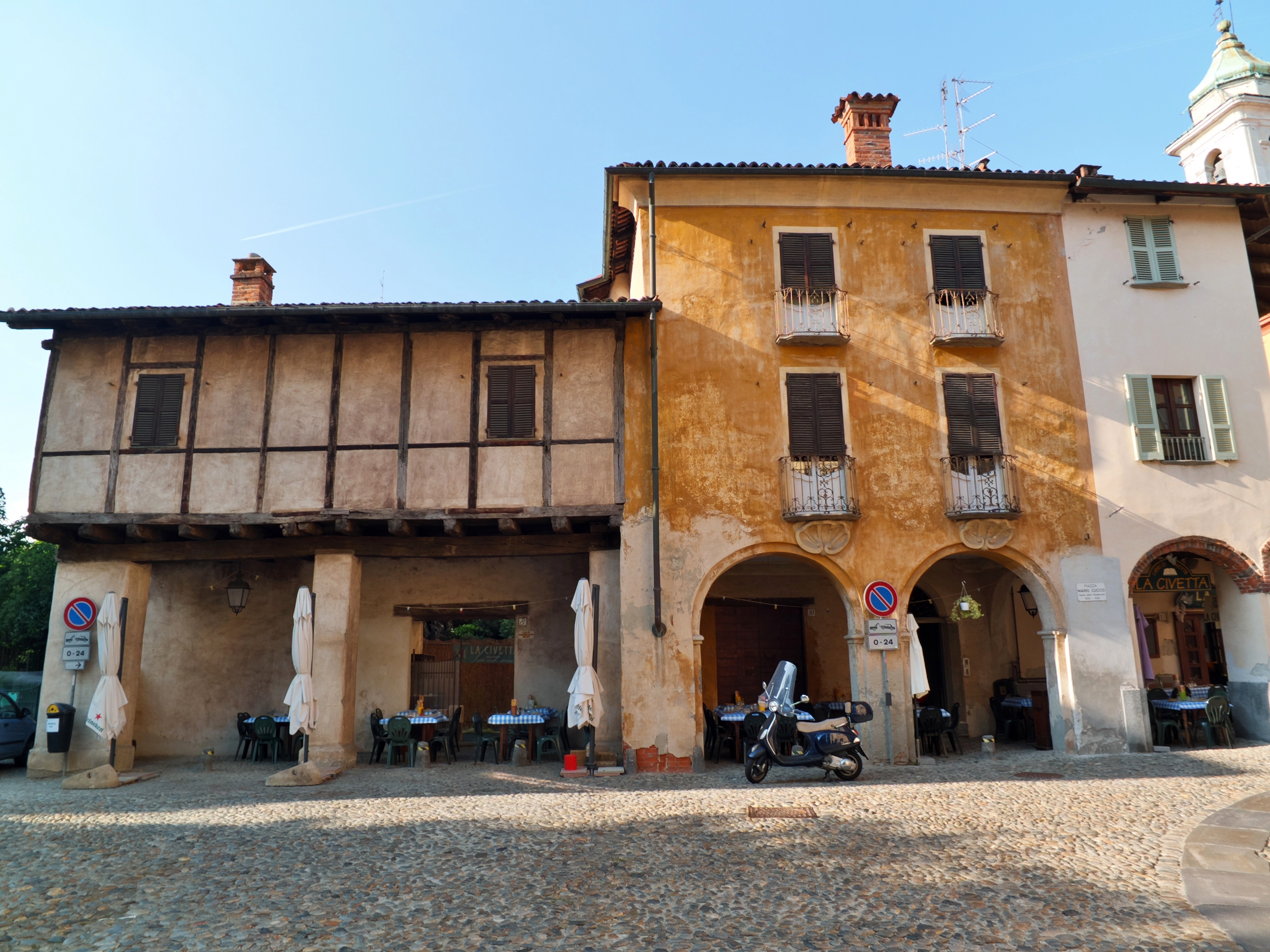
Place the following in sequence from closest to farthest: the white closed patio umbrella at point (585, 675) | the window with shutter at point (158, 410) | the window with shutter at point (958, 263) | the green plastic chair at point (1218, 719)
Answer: the white closed patio umbrella at point (585, 675) → the green plastic chair at point (1218, 719) → the window with shutter at point (158, 410) → the window with shutter at point (958, 263)

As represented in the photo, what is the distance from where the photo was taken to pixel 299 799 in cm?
1076

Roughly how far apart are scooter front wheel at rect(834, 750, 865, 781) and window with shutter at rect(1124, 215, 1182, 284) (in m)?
9.85

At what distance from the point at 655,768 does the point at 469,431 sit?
19.9 ft

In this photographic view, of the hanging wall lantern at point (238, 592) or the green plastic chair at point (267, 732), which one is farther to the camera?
the hanging wall lantern at point (238, 592)

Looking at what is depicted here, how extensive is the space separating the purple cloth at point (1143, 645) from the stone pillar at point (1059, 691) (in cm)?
134

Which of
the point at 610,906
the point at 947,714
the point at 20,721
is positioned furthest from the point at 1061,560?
the point at 20,721

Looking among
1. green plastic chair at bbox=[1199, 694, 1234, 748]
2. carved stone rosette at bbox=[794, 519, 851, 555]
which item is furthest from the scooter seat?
green plastic chair at bbox=[1199, 694, 1234, 748]

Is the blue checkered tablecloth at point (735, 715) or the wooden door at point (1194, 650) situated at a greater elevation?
the wooden door at point (1194, 650)

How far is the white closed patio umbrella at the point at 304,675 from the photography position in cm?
1310

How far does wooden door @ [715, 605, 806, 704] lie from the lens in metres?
17.2

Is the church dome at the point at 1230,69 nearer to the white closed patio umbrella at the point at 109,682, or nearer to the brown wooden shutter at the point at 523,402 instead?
the brown wooden shutter at the point at 523,402

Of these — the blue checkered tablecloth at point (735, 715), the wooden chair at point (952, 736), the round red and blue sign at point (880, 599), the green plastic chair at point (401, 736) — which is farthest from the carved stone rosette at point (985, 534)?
the green plastic chair at point (401, 736)

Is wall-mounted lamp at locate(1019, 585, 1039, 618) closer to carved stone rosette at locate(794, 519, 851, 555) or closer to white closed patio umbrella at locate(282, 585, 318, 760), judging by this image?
carved stone rosette at locate(794, 519, 851, 555)

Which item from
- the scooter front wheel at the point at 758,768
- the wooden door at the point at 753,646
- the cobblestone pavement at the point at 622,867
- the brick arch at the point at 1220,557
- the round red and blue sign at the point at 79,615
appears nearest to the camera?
the cobblestone pavement at the point at 622,867
